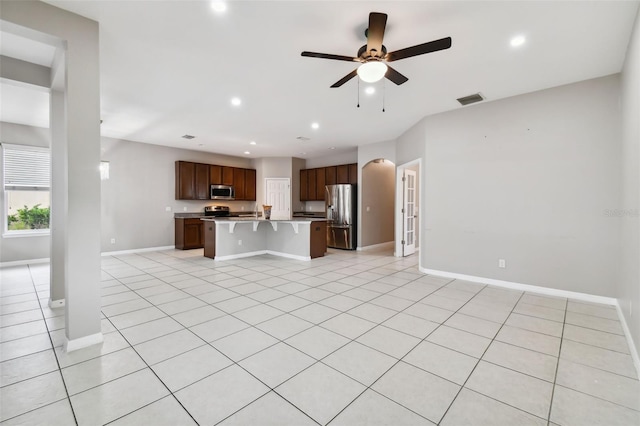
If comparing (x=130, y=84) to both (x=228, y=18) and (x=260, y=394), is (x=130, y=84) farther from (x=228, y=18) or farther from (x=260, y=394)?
(x=260, y=394)

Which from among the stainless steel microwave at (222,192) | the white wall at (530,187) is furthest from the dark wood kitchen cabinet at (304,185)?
the white wall at (530,187)

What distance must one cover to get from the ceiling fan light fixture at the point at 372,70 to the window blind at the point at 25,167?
711 cm

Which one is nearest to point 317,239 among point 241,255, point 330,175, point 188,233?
point 241,255

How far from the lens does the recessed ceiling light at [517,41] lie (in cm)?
263

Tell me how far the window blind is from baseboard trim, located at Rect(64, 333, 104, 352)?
5376mm

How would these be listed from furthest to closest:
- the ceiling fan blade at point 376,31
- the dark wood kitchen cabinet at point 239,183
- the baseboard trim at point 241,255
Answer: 1. the dark wood kitchen cabinet at point 239,183
2. the baseboard trim at point 241,255
3. the ceiling fan blade at point 376,31

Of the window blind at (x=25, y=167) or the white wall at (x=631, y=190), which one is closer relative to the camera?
the white wall at (x=631, y=190)

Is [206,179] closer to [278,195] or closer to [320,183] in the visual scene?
[278,195]

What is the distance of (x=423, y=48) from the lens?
2.21 metres

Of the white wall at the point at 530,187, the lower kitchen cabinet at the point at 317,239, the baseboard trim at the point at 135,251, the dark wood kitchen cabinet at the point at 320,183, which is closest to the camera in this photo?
the white wall at the point at 530,187

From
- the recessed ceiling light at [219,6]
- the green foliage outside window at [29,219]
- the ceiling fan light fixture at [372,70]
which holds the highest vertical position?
the recessed ceiling light at [219,6]

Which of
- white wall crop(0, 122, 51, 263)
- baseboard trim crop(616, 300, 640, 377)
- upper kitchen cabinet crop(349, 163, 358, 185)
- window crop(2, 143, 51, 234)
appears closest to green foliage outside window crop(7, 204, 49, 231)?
window crop(2, 143, 51, 234)

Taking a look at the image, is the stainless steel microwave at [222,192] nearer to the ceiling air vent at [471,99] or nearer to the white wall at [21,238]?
the white wall at [21,238]

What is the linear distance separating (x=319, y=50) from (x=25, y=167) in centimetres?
674
